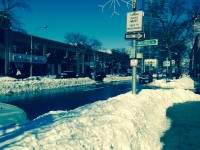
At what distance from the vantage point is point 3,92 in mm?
20109

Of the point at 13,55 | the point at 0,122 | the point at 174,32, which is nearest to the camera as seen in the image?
the point at 0,122

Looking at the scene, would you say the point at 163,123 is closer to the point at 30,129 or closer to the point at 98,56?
the point at 30,129

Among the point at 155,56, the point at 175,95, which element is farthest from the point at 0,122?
the point at 155,56

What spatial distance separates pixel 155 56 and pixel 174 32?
52.1 meters

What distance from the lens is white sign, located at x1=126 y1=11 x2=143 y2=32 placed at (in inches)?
509

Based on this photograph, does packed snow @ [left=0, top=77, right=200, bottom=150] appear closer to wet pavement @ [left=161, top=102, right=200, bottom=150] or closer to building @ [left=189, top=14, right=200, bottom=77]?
wet pavement @ [left=161, top=102, right=200, bottom=150]

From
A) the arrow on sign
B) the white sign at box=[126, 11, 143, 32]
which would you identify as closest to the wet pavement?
the arrow on sign

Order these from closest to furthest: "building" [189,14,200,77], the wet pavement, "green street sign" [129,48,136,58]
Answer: the wet pavement < "green street sign" [129,48,136,58] < "building" [189,14,200,77]

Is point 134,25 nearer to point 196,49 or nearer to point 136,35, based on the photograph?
point 136,35

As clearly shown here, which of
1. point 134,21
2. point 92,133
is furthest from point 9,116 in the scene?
point 134,21

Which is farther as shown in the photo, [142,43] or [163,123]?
[142,43]

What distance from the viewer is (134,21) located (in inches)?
519

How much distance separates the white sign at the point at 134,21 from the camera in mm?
12938

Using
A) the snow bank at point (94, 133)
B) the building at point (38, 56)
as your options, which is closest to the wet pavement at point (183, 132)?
the snow bank at point (94, 133)
